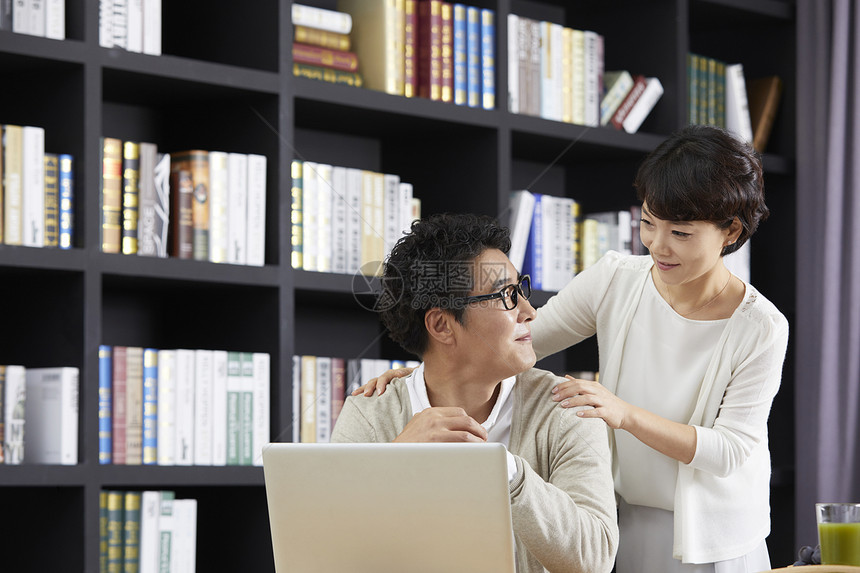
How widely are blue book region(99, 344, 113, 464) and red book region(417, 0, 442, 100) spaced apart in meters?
0.97

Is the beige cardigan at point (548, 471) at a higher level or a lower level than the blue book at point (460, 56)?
lower

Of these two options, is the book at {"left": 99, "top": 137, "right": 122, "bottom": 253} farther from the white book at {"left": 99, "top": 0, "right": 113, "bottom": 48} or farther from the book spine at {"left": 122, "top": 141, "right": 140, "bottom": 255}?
the white book at {"left": 99, "top": 0, "right": 113, "bottom": 48}

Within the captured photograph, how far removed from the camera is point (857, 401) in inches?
114

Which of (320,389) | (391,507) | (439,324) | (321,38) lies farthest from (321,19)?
(391,507)

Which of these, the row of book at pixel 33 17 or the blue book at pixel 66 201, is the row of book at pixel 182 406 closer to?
the blue book at pixel 66 201

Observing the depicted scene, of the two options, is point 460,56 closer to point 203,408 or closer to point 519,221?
point 519,221

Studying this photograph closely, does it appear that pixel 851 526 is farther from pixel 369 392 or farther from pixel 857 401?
pixel 857 401

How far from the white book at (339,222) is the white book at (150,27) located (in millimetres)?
466

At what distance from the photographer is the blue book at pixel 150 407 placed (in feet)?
7.11

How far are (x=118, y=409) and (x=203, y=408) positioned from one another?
179 mm

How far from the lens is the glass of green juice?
1294 millimetres

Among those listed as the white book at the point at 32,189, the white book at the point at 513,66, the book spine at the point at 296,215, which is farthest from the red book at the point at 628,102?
the white book at the point at 32,189

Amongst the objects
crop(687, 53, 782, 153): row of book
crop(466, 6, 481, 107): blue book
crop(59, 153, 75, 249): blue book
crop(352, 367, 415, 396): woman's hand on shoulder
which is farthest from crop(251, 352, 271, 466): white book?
crop(687, 53, 782, 153): row of book

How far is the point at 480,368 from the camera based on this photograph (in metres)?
1.66
